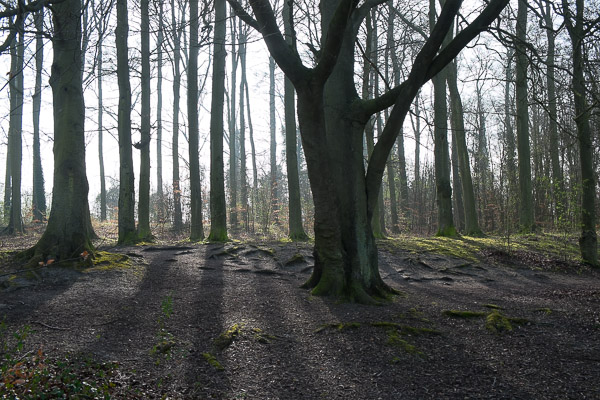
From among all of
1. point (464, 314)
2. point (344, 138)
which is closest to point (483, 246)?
point (464, 314)

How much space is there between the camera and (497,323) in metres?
5.28

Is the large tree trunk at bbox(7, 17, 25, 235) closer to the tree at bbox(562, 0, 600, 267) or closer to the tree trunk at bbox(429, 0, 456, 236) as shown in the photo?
the tree trunk at bbox(429, 0, 456, 236)

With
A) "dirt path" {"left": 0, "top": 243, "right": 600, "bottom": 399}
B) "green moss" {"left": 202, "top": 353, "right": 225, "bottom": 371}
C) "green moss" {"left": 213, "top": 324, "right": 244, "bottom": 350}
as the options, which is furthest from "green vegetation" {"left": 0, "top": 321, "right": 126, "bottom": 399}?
"green moss" {"left": 213, "top": 324, "right": 244, "bottom": 350}

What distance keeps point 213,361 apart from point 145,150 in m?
11.6

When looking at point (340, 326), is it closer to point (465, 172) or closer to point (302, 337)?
point (302, 337)

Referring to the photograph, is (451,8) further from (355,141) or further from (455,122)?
(455,122)

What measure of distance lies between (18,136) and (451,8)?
19350 mm

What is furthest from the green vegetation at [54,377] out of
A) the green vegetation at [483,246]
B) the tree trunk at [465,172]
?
the tree trunk at [465,172]

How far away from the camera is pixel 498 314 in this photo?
5562mm

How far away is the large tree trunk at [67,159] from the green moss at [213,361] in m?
4.66

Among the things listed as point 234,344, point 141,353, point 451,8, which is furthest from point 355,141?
point 141,353

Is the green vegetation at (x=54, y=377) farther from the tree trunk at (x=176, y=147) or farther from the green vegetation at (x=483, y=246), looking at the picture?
the tree trunk at (x=176, y=147)

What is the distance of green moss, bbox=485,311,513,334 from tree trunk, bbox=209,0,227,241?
352 inches

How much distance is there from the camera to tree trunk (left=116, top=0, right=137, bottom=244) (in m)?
12.7
